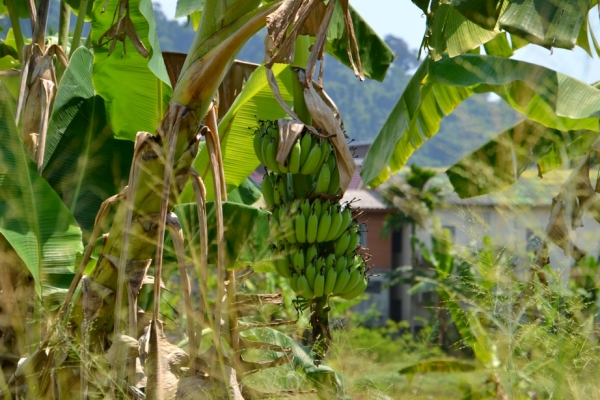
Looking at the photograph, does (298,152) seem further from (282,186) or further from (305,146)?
(282,186)

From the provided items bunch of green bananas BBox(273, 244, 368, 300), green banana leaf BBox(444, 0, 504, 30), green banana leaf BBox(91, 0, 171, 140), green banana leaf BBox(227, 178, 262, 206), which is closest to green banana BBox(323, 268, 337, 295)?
bunch of green bananas BBox(273, 244, 368, 300)

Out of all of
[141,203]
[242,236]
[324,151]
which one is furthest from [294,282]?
[242,236]

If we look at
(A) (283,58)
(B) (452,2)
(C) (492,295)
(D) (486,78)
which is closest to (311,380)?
(C) (492,295)

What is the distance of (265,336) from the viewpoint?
7.77ft

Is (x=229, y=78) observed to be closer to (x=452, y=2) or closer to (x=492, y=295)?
(x=452, y=2)

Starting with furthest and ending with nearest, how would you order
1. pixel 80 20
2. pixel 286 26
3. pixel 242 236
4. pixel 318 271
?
pixel 80 20 < pixel 242 236 < pixel 318 271 < pixel 286 26

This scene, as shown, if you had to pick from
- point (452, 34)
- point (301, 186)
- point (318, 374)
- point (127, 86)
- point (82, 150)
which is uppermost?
point (452, 34)

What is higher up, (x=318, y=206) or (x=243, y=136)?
(x=243, y=136)

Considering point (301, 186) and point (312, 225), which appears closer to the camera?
point (312, 225)

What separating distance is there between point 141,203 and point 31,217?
25.7 inches

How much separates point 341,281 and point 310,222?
21 centimetres

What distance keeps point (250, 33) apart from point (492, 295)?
3.24 feet

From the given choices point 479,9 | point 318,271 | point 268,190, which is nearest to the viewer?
point 318,271

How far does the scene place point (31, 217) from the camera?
2287mm
